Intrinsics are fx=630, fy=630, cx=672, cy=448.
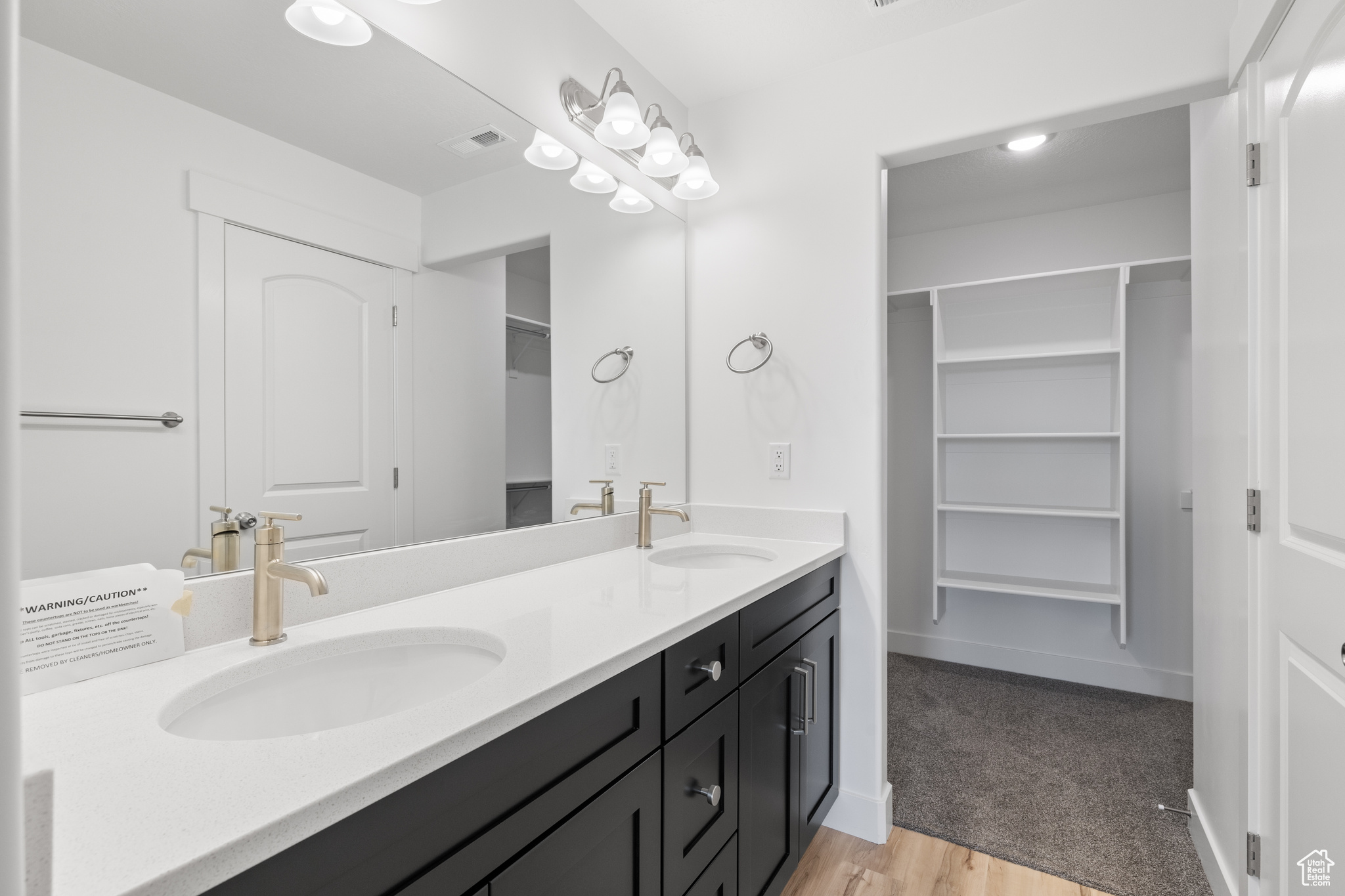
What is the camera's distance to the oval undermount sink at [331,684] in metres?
0.85

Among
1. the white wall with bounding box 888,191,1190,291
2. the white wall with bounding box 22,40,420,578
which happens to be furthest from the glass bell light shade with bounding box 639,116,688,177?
the white wall with bounding box 888,191,1190,291

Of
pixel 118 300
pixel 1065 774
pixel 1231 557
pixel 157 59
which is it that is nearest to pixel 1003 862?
pixel 1065 774

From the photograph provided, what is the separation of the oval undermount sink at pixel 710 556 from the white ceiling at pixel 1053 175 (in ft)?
5.36

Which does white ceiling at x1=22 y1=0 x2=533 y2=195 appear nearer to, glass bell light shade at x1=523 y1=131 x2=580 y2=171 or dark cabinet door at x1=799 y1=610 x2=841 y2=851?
glass bell light shade at x1=523 y1=131 x2=580 y2=171

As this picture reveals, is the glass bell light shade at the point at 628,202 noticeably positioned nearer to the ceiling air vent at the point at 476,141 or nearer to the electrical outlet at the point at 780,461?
the ceiling air vent at the point at 476,141

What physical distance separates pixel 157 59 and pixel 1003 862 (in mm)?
2604

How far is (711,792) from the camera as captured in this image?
1.22m

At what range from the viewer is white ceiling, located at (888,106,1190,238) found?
2.37 m

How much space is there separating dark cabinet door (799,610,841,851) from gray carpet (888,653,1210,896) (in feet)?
1.11

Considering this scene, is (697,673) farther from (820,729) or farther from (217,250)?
(217,250)

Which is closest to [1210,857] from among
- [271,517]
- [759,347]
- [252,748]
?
[759,347]

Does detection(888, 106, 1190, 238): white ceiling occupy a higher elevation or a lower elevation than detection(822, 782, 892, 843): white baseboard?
higher

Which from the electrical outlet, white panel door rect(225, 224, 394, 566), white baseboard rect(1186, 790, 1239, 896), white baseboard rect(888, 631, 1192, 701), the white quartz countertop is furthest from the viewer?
white baseboard rect(888, 631, 1192, 701)

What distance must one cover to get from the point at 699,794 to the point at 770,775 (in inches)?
15.0
